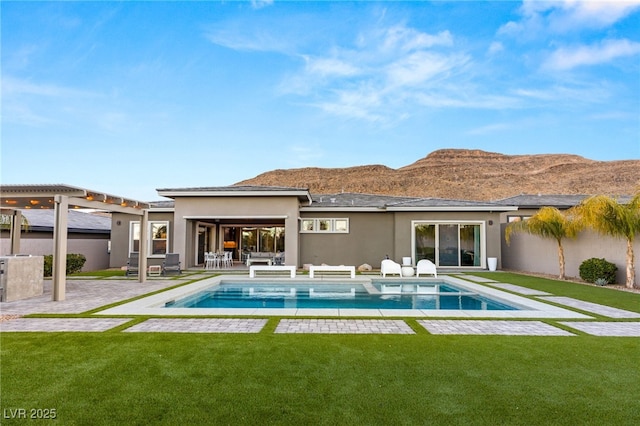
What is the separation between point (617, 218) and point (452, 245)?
24.5 feet

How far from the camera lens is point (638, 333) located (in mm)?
6195

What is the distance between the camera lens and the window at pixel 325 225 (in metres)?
19.4

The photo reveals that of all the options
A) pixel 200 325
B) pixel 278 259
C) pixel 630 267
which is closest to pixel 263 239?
pixel 278 259

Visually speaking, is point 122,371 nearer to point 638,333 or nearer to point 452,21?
point 638,333

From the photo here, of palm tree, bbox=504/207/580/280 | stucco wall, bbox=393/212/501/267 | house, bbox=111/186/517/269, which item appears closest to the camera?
palm tree, bbox=504/207/580/280

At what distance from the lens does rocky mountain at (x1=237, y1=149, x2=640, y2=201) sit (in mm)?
54062

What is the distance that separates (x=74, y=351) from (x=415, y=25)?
2166cm

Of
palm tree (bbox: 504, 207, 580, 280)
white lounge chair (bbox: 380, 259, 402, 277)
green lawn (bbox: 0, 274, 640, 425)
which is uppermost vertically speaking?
palm tree (bbox: 504, 207, 580, 280)

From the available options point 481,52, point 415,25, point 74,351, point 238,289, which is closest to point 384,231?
point 238,289

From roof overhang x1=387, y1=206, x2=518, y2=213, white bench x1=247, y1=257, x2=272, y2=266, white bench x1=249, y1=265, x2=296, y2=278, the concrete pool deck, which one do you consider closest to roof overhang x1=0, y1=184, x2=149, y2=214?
the concrete pool deck

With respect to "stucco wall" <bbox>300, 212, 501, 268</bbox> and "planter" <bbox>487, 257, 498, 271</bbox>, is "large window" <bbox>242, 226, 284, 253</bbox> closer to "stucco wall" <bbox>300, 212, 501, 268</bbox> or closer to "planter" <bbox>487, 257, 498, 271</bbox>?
"stucco wall" <bbox>300, 212, 501, 268</bbox>

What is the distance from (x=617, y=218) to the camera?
39.4ft

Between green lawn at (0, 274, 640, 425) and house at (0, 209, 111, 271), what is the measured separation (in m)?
13.5

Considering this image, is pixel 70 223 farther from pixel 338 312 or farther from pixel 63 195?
pixel 338 312
